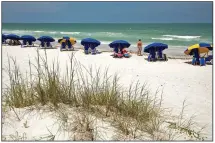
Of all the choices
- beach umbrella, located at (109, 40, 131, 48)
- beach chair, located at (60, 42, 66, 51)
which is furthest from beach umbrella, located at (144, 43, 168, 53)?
beach chair, located at (60, 42, 66, 51)

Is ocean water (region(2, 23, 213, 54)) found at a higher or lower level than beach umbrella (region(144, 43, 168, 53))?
higher

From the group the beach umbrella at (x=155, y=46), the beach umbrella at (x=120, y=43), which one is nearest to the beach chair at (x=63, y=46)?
the beach umbrella at (x=120, y=43)

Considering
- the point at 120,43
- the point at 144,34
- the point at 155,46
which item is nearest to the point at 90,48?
the point at 120,43

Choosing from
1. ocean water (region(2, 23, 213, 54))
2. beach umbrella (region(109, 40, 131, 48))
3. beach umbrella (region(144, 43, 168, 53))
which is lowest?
beach umbrella (region(144, 43, 168, 53))

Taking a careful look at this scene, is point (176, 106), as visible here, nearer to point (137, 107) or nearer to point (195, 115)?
point (195, 115)

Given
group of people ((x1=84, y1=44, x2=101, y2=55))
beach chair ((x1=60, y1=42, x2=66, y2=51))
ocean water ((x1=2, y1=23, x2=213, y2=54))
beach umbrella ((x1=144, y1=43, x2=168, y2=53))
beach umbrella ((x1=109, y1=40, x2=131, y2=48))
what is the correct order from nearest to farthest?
beach umbrella ((x1=144, y1=43, x2=168, y2=53)) → beach umbrella ((x1=109, y1=40, x2=131, y2=48)) → group of people ((x1=84, y1=44, x2=101, y2=55)) → beach chair ((x1=60, y1=42, x2=66, y2=51)) → ocean water ((x1=2, y1=23, x2=213, y2=54))

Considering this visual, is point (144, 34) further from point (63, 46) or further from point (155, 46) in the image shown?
point (155, 46)

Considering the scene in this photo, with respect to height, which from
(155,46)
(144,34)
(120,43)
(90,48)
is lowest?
(155,46)

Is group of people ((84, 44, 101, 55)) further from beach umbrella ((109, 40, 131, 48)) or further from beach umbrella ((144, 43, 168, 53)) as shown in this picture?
beach umbrella ((144, 43, 168, 53))

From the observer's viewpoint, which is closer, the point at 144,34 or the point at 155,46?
the point at 155,46

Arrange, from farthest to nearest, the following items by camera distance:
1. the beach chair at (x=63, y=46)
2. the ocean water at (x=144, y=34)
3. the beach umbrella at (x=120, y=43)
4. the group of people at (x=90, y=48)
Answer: the ocean water at (x=144, y=34)
the beach chair at (x=63, y=46)
the group of people at (x=90, y=48)
the beach umbrella at (x=120, y=43)

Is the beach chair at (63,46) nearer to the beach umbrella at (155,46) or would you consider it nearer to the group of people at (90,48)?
the group of people at (90,48)

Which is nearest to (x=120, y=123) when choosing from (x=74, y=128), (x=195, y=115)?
(x=74, y=128)

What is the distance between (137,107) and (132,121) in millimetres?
201
